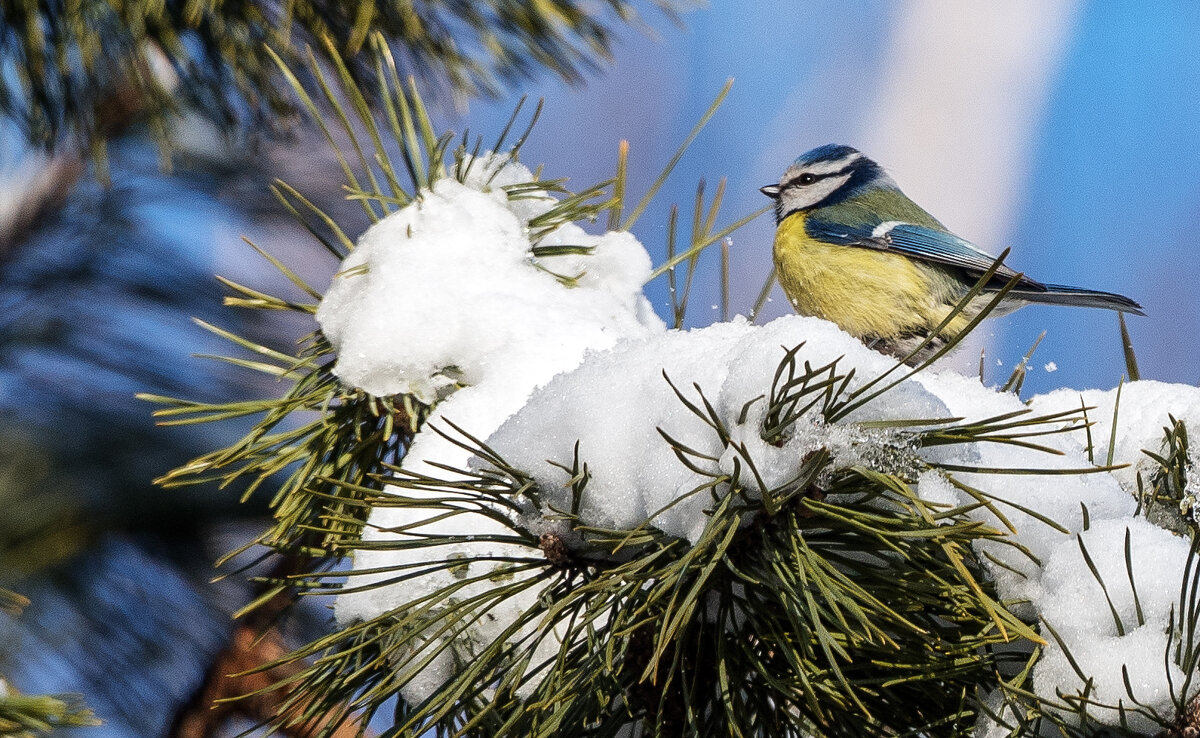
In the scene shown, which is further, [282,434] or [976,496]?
[282,434]

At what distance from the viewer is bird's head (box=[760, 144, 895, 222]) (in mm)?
1547

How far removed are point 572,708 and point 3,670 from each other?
97 cm

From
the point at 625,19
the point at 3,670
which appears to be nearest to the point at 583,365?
the point at 3,670

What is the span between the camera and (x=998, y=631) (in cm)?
43

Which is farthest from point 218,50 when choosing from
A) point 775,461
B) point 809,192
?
point 775,461

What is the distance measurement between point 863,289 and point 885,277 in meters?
0.03

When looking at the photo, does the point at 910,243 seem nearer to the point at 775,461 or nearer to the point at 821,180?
the point at 821,180

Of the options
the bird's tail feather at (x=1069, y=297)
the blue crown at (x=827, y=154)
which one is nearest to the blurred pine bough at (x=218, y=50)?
the blue crown at (x=827, y=154)

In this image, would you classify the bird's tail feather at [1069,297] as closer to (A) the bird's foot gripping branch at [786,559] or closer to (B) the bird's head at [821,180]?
(B) the bird's head at [821,180]

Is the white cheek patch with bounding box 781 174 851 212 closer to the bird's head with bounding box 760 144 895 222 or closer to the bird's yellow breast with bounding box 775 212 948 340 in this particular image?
the bird's head with bounding box 760 144 895 222

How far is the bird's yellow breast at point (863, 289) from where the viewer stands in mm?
1258

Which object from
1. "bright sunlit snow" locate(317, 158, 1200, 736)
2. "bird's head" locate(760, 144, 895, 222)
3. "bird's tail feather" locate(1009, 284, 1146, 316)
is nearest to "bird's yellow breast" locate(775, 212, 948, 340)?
"bird's tail feather" locate(1009, 284, 1146, 316)

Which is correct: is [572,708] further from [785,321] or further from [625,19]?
[625,19]

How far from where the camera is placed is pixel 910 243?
4.47ft
